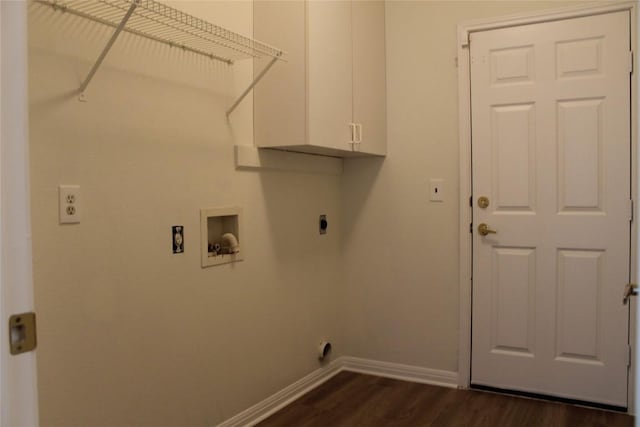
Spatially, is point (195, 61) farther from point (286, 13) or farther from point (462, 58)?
point (462, 58)

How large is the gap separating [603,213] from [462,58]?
1169mm

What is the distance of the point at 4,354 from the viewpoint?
0.86m

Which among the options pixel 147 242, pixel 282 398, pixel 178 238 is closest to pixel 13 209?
pixel 147 242

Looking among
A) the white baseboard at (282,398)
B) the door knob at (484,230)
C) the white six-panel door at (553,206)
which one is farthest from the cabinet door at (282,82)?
the white baseboard at (282,398)

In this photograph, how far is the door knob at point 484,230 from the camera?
309 centimetres

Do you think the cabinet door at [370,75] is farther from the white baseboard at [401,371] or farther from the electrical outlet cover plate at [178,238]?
the white baseboard at [401,371]

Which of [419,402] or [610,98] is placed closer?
[610,98]

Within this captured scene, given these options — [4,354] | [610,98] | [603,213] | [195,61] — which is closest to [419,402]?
[603,213]

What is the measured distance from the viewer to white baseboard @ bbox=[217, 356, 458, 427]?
2705 mm

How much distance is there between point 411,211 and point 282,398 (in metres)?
1.35

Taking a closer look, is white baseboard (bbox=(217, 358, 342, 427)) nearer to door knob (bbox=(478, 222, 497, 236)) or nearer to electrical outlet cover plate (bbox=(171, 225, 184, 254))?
electrical outlet cover plate (bbox=(171, 225, 184, 254))

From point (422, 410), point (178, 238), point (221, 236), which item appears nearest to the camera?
point (178, 238)

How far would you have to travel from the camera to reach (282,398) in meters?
2.94

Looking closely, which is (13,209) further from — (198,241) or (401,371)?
(401,371)
